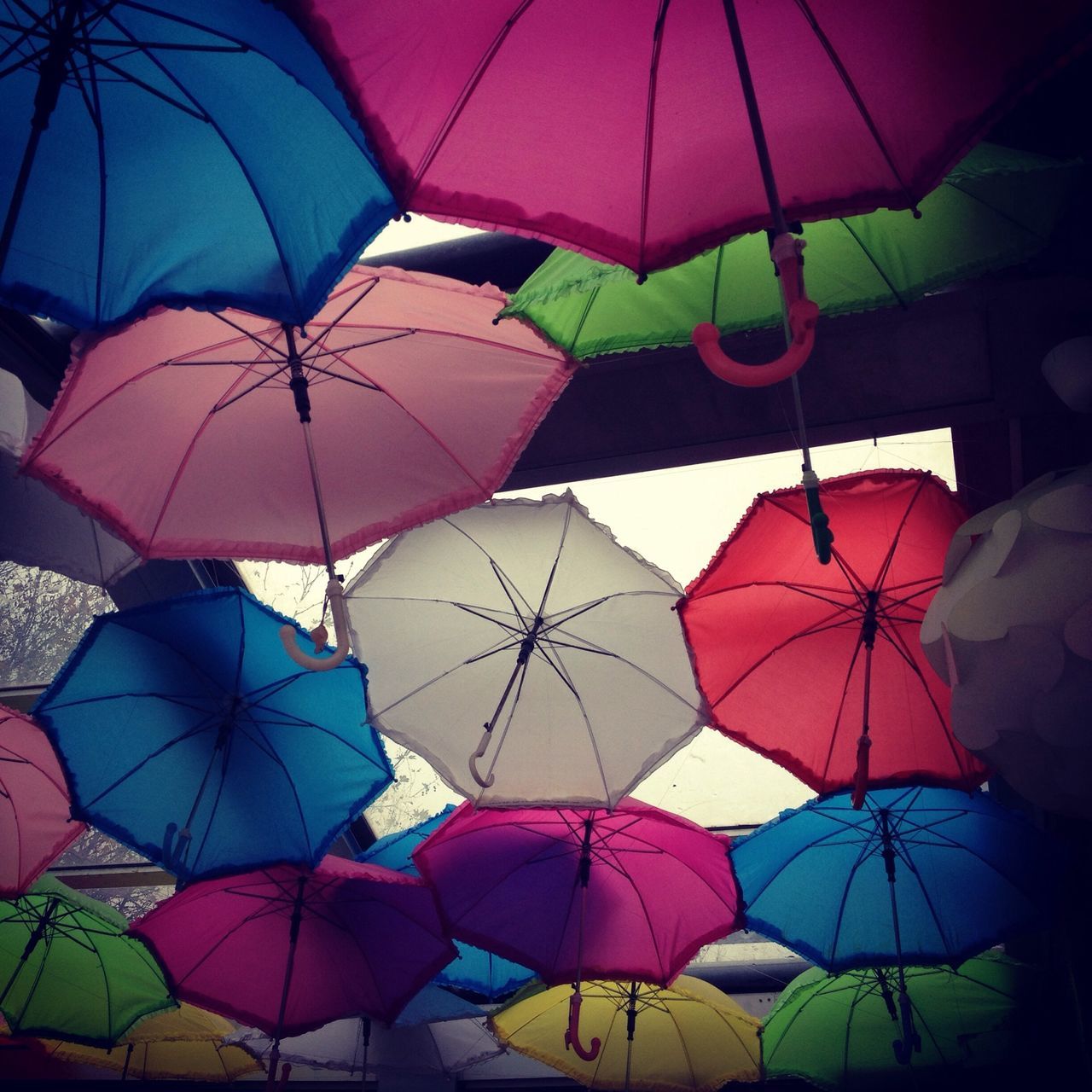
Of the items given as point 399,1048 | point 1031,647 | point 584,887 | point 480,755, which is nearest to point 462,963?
point 399,1048

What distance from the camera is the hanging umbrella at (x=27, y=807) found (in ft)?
13.7

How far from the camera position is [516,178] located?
1.68 metres

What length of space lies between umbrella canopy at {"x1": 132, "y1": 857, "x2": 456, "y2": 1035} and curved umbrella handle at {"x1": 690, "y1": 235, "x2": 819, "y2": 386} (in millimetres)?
3034

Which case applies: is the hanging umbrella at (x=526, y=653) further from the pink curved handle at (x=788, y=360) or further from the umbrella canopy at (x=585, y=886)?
the pink curved handle at (x=788, y=360)

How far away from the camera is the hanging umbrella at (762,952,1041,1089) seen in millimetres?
4121

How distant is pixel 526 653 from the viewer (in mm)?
3383

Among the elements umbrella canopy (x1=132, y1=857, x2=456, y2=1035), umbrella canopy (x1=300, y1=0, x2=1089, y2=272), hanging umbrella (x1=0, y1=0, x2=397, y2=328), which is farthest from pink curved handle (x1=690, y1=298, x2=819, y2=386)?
umbrella canopy (x1=132, y1=857, x2=456, y2=1035)

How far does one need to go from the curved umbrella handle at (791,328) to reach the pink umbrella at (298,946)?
304 cm

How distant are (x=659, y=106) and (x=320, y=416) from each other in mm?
1553

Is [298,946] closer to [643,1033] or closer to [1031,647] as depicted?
[643,1033]

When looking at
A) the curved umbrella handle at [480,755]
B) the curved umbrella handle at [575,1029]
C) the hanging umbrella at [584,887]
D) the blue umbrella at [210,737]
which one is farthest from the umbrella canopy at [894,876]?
the blue umbrella at [210,737]

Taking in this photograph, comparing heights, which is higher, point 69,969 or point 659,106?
point 659,106

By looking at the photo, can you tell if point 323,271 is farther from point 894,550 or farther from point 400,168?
point 894,550

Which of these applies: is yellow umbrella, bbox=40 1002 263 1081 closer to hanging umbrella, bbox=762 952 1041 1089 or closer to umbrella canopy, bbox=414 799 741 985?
umbrella canopy, bbox=414 799 741 985
